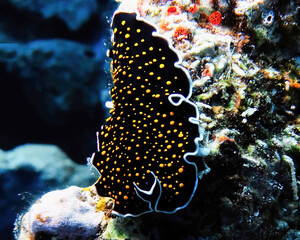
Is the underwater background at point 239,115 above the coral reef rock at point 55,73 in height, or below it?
above

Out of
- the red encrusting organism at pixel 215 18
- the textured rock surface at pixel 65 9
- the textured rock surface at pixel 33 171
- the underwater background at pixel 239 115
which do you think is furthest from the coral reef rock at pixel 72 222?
the textured rock surface at pixel 65 9

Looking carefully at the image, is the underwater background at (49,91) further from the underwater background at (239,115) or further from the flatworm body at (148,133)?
the flatworm body at (148,133)

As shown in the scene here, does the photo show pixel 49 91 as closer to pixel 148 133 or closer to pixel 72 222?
pixel 72 222

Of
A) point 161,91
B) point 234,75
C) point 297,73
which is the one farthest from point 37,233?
point 297,73

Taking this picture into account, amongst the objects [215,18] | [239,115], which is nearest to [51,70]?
[215,18]

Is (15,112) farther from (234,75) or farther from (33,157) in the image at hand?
(234,75)
